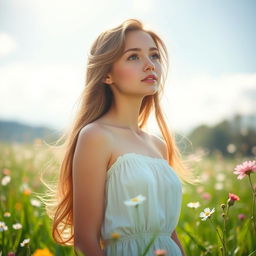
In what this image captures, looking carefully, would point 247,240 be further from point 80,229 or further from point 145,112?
point 80,229

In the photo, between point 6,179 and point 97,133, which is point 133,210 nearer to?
point 97,133

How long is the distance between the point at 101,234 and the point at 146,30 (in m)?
1.35

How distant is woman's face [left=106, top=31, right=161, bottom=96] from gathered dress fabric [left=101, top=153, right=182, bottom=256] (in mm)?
425

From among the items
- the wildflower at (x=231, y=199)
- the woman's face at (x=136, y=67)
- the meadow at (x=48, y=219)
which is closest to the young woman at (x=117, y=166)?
the woman's face at (x=136, y=67)

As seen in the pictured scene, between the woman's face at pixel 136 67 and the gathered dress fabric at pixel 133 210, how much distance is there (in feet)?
1.40

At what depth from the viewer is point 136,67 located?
220 cm

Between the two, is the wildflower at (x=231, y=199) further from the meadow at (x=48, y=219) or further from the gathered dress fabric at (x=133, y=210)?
the gathered dress fabric at (x=133, y=210)

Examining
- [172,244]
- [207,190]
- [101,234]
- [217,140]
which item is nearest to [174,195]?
[172,244]

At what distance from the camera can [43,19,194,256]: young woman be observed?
74.9 inches

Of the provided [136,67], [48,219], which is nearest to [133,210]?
[136,67]

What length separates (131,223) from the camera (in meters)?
1.92

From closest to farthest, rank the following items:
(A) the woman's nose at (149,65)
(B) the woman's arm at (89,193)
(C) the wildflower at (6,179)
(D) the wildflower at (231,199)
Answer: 1. (D) the wildflower at (231,199)
2. (B) the woman's arm at (89,193)
3. (A) the woman's nose at (149,65)
4. (C) the wildflower at (6,179)

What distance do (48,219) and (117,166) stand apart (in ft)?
5.13

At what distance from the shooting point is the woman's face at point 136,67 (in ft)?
7.20
